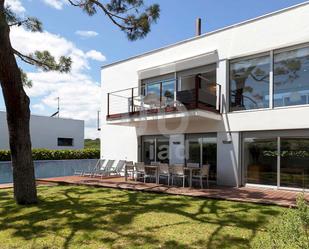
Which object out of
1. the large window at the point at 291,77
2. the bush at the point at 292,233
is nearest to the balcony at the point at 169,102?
the large window at the point at 291,77

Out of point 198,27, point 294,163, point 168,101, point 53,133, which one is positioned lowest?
point 294,163

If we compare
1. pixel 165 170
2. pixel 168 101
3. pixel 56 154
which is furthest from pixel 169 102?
pixel 56 154

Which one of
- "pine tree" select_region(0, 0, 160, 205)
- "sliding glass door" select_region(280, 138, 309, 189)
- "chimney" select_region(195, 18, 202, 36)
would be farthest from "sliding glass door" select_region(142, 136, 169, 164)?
"pine tree" select_region(0, 0, 160, 205)

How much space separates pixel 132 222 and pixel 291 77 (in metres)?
7.89

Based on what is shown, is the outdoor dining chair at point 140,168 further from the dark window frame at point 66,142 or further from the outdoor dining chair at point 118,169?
the dark window frame at point 66,142

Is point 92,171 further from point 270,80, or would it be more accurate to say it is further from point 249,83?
point 270,80

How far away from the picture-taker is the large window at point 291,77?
11.0 metres

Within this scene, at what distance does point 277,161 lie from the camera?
451 inches

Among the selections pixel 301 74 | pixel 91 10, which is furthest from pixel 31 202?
pixel 301 74

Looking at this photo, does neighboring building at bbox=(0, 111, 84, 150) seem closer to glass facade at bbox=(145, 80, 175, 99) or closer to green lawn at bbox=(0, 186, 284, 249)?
glass facade at bbox=(145, 80, 175, 99)

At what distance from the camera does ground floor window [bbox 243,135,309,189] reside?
10.9 m

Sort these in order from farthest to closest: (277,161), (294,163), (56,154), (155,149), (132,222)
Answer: (56,154)
(155,149)
(277,161)
(294,163)
(132,222)

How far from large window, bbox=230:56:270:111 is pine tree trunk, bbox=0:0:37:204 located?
26.0 feet

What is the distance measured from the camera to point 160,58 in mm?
15883
